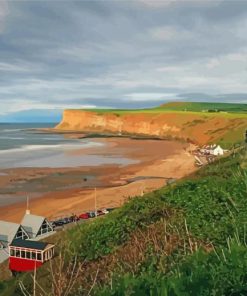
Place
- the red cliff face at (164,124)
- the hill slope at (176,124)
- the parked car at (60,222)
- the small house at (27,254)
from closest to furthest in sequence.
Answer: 1. the small house at (27,254)
2. the parked car at (60,222)
3. the hill slope at (176,124)
4. the red cliff face at (164,124)

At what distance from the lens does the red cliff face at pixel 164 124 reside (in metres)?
113

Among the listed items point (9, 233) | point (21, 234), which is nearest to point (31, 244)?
point (9, 233)

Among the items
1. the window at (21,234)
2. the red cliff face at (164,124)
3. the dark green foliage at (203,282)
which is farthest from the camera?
the red cliff face at (164,124)

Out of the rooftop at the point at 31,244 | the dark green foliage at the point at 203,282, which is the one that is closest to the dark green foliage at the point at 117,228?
the dark green foliage at the point at 203,282

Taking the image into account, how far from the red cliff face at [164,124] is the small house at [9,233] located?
82785 mm

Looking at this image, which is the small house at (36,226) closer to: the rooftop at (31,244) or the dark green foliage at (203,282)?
the rooftop at (31,244)

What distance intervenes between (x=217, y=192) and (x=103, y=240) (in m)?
2.79

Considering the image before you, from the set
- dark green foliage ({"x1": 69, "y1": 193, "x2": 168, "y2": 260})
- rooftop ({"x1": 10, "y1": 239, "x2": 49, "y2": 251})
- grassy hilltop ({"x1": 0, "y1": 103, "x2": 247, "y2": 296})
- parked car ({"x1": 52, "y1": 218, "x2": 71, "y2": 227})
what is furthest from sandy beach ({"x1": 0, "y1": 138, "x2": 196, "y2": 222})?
grassy hilltop ({"x1": 0, "y1": 103, "x2": 247, "y2": 296})

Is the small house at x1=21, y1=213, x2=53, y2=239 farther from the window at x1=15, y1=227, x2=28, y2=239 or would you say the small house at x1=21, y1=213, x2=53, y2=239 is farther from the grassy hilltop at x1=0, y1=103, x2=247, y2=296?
the grassy hilltop at x1=0, y1=103, x2=247, y2=296

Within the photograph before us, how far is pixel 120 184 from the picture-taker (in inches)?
1779

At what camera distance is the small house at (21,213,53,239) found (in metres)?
23.0

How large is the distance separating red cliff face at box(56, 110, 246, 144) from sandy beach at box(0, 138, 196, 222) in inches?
1859

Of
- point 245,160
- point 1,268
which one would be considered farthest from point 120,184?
point 245,160

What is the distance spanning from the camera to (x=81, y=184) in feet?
149
